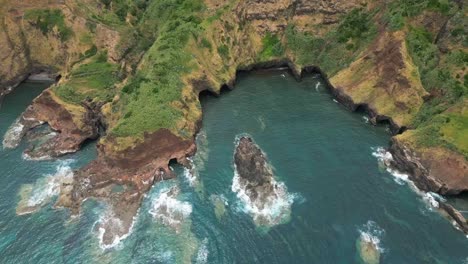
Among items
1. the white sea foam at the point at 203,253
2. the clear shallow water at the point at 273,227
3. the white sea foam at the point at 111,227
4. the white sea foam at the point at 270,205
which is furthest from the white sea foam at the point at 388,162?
the white sea foam at the point at 111,227

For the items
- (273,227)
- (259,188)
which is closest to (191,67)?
(259,188)

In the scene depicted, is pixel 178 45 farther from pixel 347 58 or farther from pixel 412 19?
pixel 412 19

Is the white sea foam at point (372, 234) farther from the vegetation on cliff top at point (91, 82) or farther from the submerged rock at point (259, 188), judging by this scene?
the vegetation on cliff top at point (91, 82)

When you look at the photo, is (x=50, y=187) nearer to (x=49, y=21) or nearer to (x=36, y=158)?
(x=36, y=158)

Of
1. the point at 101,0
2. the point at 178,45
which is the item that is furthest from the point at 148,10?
the point at 178,45

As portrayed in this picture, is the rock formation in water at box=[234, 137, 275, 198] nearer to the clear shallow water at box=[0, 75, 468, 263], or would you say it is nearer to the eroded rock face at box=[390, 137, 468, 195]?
the clear shallow water at box=[0, 75, 468, 263]

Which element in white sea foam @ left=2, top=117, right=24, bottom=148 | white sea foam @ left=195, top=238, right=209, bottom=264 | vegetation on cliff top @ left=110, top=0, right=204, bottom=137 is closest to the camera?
white sea foam @ left=195, top=238, right=209, bottom=264

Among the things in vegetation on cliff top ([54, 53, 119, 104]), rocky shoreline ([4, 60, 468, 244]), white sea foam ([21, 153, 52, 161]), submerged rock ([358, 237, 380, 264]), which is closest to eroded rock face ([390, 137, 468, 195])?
rocky shoreline ([4, 60, 468, 244])
